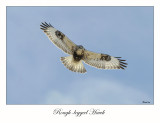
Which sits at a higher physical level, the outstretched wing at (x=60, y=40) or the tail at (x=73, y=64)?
the outstretched wing at (x=60, y=40)

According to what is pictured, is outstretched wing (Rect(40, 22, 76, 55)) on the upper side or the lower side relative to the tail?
upper

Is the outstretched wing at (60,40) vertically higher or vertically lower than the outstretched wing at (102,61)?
higher

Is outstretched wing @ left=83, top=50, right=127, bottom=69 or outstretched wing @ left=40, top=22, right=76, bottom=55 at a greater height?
outstretched wing @ left=40, top=22, right=76, bottom=55

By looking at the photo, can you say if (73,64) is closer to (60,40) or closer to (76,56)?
(76,56)
